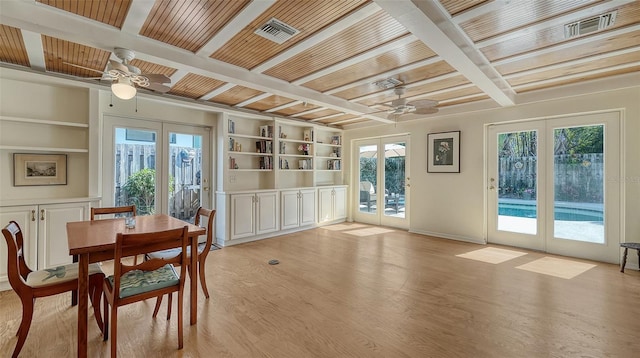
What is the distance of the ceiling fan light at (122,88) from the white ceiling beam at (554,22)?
3.28m

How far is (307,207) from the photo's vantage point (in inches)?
245

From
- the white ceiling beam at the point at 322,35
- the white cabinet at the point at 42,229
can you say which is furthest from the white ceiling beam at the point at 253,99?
the white cabinet at the point at 42,229

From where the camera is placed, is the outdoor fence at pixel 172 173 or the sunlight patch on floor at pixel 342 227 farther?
the sunlight patch on floor at pixel 342 227

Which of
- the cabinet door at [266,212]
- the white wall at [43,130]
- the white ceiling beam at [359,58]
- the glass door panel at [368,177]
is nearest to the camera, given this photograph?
the white ceiling beam at [359,58]

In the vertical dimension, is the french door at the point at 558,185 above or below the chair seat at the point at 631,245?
above

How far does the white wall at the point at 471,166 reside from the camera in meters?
3.72

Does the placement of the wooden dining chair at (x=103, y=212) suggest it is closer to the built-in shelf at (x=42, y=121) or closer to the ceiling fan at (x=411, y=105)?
the built-in shelf at (x=42, y=121)

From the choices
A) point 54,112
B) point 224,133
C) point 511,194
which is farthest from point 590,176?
point 54,112

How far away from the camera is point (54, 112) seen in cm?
355

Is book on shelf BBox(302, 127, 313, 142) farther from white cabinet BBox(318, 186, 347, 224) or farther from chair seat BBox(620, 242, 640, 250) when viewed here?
chair seat BBox(620, 242, 640, 250)

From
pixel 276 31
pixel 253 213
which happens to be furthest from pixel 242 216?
pixel 276 31

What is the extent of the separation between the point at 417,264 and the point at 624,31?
314cm

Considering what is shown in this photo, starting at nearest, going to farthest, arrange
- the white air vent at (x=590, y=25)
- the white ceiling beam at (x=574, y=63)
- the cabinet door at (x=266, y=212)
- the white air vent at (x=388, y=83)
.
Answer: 1. the white air vent at (x=590, y=25)
2. the white ceiling beam at (x=574, y=63)
3. the white air vent at (x=388, y=83)
4. the cabinet door at (x=266, y=212)

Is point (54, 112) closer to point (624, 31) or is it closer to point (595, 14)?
point (595, 14)
